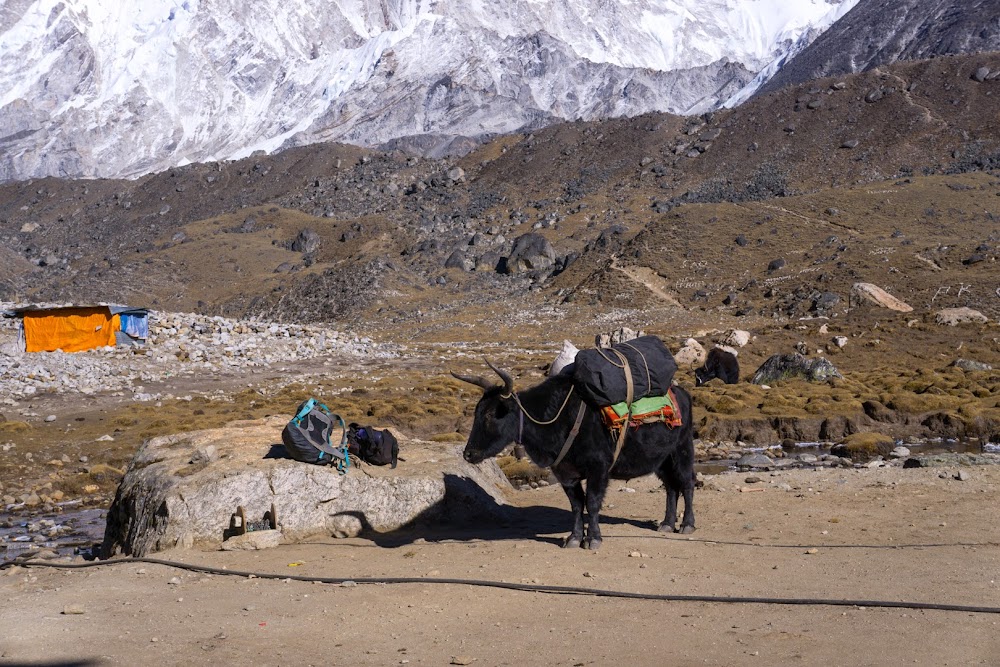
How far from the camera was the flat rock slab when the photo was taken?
30.5ft

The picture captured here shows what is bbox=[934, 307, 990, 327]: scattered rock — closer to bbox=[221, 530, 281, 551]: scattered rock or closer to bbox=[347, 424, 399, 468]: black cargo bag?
bbox=[347, 424, 399, 468]: black cargo bag

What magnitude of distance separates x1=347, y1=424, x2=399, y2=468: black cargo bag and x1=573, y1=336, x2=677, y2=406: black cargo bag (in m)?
2.78

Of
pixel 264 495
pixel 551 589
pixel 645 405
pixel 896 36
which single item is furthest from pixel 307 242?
pixel 896 36

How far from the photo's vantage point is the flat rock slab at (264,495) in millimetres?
9289

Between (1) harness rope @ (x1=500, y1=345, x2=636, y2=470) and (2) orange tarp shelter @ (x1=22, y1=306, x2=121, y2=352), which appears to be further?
(2) orange tarp shelter @ (x1=22, y1=306, x2=121, y2=352)

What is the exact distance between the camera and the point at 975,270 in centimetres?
4284

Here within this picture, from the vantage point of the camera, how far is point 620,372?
8.49 meters

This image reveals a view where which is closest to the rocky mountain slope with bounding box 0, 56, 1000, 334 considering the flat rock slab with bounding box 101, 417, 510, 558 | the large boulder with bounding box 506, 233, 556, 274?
the large boulder with bounding box 506, 233, 556, 274

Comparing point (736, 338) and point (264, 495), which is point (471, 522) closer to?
point (264, 495)

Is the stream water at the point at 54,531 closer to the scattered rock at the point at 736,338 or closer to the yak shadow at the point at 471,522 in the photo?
the yak shadow at the point at 471,522

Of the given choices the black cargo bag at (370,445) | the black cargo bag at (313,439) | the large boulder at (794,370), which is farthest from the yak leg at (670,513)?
the large boulder at (794,370)

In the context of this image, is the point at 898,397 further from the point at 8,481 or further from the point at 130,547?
the point at 8,481

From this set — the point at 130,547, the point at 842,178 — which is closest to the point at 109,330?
the point at 130,547

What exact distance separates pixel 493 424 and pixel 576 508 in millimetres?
1171
